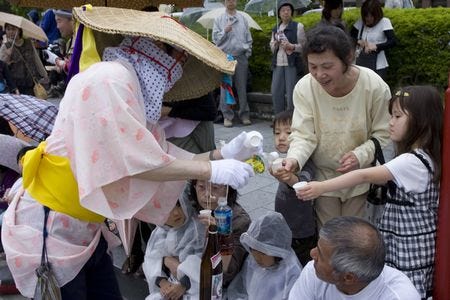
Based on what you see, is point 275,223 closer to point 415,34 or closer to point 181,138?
point 181,138

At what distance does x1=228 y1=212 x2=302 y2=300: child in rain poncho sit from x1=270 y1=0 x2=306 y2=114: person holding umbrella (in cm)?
430

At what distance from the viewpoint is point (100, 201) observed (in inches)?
72.5

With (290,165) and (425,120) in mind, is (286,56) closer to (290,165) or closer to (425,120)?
(290,165)

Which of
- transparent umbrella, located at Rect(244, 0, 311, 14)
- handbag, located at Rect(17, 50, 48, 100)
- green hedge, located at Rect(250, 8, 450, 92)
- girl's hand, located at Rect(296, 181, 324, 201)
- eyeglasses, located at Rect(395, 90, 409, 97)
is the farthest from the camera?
transparent umbrella, located at Rect(244, 0, 311, 14)

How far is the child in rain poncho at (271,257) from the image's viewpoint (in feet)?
8.46

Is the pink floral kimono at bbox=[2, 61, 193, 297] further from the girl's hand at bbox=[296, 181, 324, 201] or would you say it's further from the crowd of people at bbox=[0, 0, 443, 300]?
the girl's hand at bbox=[296, 181, 324, 201]

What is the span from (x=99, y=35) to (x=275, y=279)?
1491 mm

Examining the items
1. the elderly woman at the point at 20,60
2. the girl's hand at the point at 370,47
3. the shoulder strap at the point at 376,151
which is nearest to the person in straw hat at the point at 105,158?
the shoulder strap at the point at 376,151

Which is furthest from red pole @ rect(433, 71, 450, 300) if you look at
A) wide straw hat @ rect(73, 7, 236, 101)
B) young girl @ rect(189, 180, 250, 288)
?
young girl @ rect(189, 180, 250, 288)

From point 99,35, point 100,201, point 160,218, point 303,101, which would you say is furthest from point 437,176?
point 99,35

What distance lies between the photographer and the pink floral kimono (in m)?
1.75

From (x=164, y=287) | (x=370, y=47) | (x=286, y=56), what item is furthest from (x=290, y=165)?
(x=286, y=56)

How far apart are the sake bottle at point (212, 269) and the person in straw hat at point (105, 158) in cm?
24

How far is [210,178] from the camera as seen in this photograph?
6.28 ft
